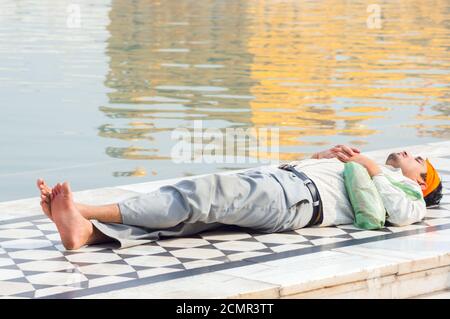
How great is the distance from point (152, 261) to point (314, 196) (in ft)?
2.20

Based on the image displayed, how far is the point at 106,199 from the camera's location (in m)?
4.47

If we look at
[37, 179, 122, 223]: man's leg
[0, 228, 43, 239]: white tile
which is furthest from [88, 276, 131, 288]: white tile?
[0, 228, 43, 239]: white tile

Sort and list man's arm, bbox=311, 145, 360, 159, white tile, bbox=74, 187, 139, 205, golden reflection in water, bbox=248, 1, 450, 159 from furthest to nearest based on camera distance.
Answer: golden reflection in water, bbox=248, 1, 450, 159, white tile, bbox=74, 187, 139, 205, man's arm, bbox=311, 145, 360, 159

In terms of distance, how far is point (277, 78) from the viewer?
1106cm

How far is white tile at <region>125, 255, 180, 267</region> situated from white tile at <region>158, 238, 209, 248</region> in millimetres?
164

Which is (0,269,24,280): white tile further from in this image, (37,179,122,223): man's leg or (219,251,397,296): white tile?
(219,251,397,296): white tile

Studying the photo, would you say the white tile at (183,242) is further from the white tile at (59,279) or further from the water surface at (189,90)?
the water surface at (189,90)

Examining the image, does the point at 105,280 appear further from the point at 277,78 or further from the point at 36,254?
the point at 277,78

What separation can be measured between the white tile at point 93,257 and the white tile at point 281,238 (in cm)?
52

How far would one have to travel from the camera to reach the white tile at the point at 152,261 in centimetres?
353

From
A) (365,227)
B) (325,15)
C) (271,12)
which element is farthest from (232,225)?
(271,12)

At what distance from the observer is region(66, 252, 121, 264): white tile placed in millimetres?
3566

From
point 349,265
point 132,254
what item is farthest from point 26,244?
point 349,265

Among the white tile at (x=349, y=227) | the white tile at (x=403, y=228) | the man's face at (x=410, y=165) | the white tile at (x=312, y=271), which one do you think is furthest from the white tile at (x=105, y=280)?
the man's face at (x=410, y=165)
